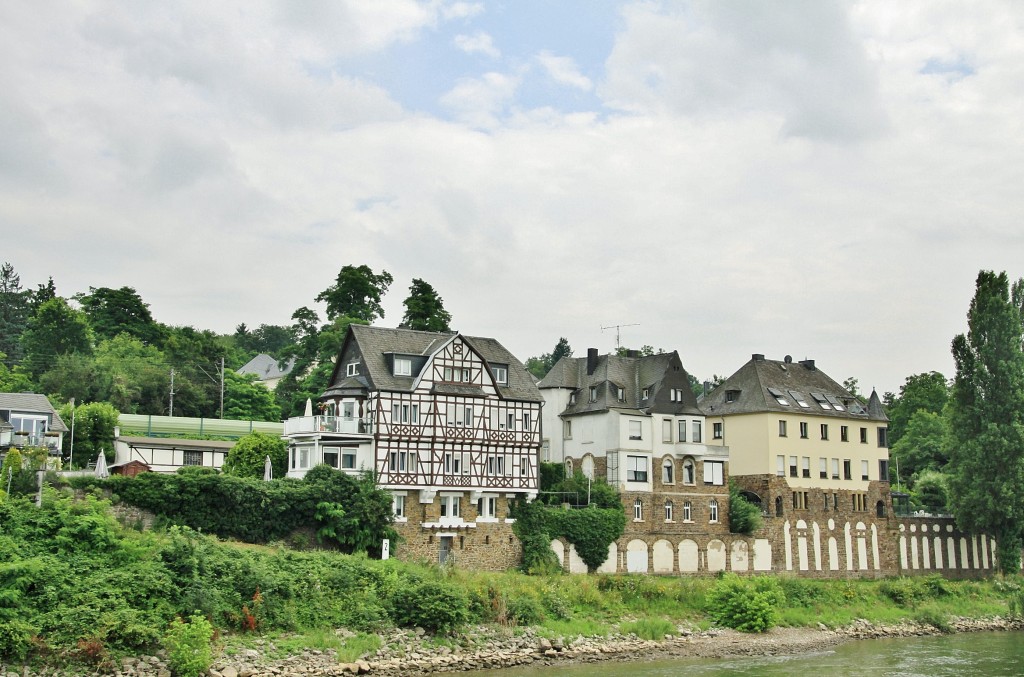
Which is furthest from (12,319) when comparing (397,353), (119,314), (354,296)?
(397,353)

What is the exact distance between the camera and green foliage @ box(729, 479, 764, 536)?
64.2 metres

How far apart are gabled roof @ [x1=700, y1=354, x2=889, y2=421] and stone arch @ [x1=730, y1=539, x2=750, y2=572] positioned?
27.4 ft

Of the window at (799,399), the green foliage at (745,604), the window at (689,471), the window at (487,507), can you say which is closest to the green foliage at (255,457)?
the window at (487,507)

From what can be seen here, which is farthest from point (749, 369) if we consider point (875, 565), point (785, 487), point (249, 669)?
point (249, 669)

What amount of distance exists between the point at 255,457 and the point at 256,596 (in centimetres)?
1515

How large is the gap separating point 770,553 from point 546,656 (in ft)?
85.2

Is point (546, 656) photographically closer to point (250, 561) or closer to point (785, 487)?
point (250, 561)

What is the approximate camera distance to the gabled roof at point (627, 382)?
2490 inches

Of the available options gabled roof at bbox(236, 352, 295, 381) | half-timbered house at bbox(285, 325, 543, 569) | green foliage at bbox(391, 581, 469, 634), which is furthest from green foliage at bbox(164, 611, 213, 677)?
gabled roof at bbox(236, 352, 295, 381)

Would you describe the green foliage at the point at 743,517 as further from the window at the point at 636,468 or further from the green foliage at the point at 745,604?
the green foliage at the point at 745,604

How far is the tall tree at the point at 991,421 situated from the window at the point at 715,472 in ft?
45.7

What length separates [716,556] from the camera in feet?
206

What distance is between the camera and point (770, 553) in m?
65.4

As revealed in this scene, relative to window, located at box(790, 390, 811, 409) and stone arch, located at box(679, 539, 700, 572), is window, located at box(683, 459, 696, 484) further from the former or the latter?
window, located at box(790, 390, 811, 409)
